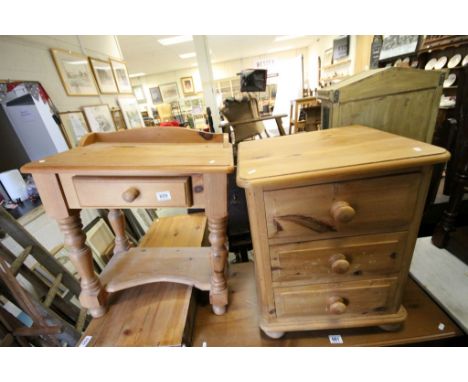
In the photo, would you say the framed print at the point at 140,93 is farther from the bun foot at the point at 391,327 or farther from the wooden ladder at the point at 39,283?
the bun foot at the point at 391,327

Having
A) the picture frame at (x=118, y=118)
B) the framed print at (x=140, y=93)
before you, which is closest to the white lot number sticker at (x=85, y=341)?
the picture frame at (x=118, y=118)

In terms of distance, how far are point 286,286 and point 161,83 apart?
9.90 meters

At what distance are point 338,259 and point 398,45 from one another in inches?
113

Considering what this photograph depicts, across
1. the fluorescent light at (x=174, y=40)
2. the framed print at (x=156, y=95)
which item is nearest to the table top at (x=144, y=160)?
the fluorescent light at (x=174, y=40)

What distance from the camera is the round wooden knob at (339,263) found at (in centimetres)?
59

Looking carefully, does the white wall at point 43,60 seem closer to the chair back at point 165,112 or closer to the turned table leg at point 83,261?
A: the turned table leg at point 83,261

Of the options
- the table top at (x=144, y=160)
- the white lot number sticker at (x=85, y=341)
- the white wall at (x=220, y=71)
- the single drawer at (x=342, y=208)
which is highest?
the white wall at (x=220, y=71)

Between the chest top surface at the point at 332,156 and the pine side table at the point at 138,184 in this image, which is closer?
the chest top surface at the point at 332,156

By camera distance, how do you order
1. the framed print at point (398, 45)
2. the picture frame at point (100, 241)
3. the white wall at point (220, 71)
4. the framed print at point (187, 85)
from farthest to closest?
the framed print at point (187, 85), the white wall at point (220, 71), the framed print at point (398, 45), the picture frame at point (100, 241)

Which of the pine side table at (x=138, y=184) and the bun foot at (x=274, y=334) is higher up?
the pine side table at (x=138, y=184)

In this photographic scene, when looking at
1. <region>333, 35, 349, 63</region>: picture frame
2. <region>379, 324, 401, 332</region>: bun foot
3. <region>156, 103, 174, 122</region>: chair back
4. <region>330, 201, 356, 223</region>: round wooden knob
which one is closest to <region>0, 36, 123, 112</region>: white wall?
<region>330, 201, 356, 223</region>: round wooden knob

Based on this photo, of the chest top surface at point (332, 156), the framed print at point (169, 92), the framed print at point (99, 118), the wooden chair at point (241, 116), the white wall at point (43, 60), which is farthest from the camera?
the framed print at point (169, 92)

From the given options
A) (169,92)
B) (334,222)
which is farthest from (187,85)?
(334,222)
